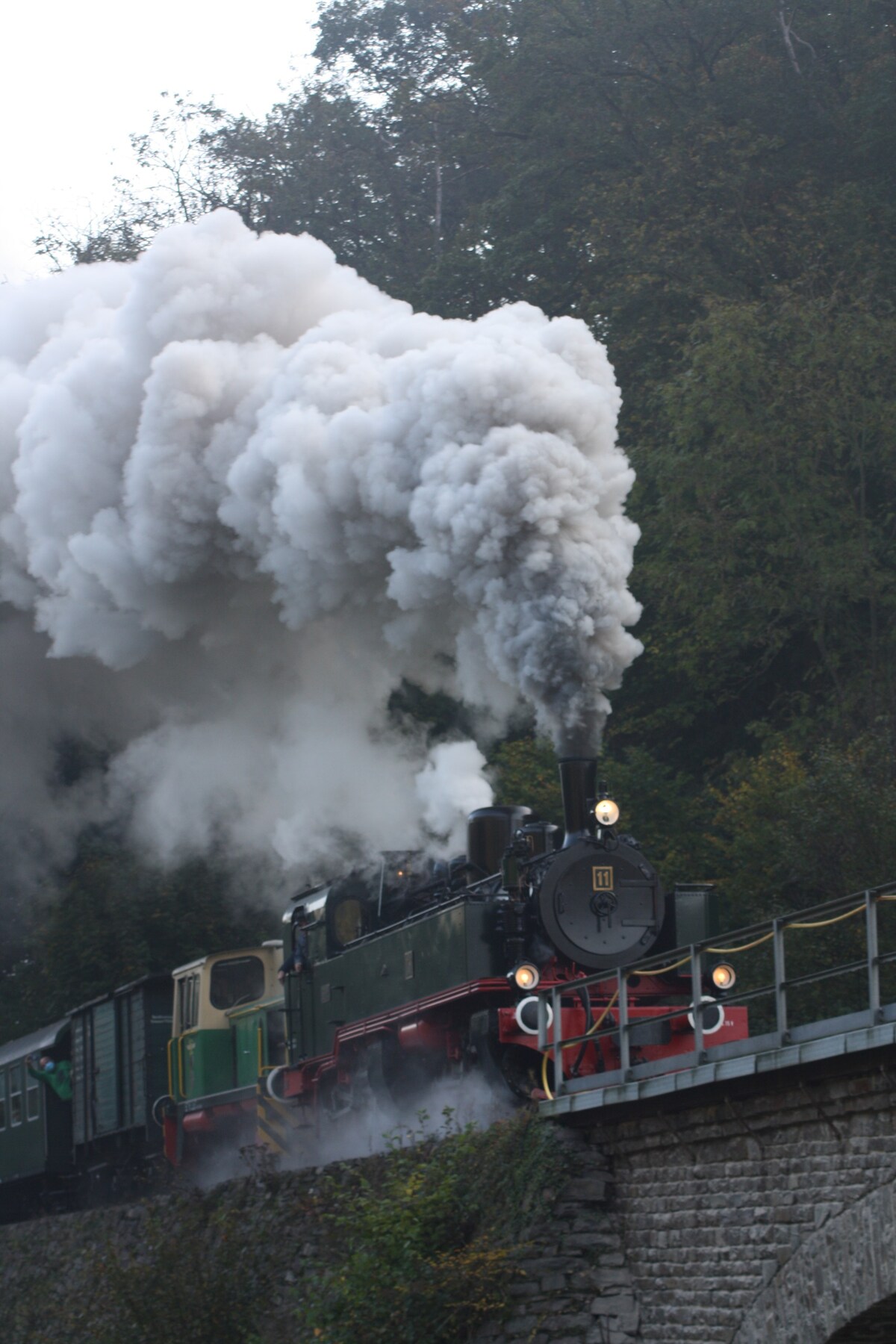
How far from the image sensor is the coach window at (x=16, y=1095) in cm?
2295

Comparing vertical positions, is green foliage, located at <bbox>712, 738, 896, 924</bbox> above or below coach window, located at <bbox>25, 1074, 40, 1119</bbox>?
above

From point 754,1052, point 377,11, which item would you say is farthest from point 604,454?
point 377,11

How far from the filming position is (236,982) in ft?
65.6

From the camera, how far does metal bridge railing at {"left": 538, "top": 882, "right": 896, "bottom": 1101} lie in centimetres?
894

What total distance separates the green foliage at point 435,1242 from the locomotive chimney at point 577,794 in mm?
2984

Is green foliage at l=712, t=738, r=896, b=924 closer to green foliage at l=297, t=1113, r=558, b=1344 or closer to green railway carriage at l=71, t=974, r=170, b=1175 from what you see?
green railway carriage at l=71, t=974, r=170, b=1175

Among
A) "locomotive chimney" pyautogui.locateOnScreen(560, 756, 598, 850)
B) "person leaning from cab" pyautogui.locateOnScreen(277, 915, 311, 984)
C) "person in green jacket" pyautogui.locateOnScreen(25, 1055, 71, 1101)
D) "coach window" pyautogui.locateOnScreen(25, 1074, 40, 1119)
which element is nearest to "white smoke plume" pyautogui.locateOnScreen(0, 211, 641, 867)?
"locomotive chimney" pyautogui.locateOnScreen(560, 756, 598, 850)

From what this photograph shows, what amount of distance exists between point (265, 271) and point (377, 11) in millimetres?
30021

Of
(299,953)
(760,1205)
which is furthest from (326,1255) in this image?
(299,953)

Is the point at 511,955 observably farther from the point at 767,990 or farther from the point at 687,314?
the point at 687,314

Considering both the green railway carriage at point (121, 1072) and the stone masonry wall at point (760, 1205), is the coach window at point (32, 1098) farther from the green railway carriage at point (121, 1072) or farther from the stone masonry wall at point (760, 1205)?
the stone masonry wall at point (760, 1205)

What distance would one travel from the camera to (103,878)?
87.5 feet

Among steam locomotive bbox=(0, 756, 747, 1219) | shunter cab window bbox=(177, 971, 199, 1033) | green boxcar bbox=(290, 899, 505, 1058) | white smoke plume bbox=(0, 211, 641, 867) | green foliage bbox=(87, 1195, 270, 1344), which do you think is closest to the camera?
green foliage bbox=(87, 1195, 270, 1344)

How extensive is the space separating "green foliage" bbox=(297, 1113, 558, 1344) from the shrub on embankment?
1cm
